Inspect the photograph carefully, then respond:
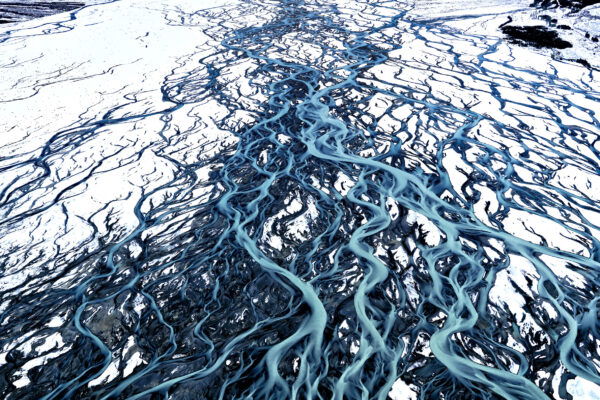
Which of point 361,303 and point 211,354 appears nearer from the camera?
point 211,354

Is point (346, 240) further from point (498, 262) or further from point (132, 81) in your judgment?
point (132, 81)

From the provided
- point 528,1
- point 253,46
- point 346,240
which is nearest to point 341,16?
point 253,46

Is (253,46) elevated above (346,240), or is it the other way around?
(346,240)

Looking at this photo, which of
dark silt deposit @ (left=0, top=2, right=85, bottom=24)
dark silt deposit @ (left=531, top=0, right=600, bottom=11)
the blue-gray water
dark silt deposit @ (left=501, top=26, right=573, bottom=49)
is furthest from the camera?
dark silt deposit @ (left=0, top=2, right=85, bottom=24)

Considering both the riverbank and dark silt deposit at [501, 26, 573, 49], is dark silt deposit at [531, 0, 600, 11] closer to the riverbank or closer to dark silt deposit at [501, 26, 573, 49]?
dark silt deposit at [501, 26, 573, 49]

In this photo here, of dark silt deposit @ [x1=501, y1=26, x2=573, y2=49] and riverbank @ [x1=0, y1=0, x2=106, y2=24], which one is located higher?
dark silt deposit @ [x1=501, y1=26, x2=573, y2=49]

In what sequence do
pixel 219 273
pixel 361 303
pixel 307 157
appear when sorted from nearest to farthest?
1. pixel 361 303
2. pixel 219 273
3. pixel 307 157

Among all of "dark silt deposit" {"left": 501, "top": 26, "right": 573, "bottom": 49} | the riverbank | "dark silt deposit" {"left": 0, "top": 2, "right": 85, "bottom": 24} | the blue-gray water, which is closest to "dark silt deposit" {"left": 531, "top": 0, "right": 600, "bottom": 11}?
"dark silt deposit" {"left": 501, "top": 26, "right": 573, "bottom": 49}
